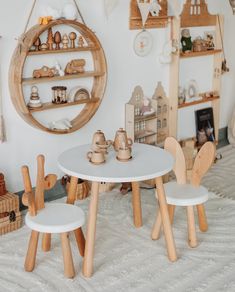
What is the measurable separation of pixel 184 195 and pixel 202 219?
9.9 inches

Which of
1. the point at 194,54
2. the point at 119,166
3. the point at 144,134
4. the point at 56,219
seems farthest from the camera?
the point at 194,54

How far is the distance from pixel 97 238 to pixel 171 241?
392 millimetres

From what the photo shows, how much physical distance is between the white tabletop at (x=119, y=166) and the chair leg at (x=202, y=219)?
354mm

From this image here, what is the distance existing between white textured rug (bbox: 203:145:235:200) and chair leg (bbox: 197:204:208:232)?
0.53 meters

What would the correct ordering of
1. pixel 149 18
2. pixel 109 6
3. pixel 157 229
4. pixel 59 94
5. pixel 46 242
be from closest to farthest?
pixel 46 242 → pixel 157 229 → pixel 59 94 → pixel 109 6 → pixel 149 18

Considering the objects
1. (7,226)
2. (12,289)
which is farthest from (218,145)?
(12,289)

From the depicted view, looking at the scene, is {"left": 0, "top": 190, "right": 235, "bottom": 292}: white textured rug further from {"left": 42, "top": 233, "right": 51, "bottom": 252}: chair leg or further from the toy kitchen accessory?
the toy kitchen accessory

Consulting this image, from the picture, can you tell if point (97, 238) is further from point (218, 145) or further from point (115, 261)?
point (218, 145)

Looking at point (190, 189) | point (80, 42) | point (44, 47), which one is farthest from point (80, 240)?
point (80, 42)

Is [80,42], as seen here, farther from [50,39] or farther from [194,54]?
[194,54]

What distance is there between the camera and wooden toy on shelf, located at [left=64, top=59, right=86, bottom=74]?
266 centimetres

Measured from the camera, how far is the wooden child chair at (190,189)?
218 centimetres

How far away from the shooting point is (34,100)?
2539 millimetres

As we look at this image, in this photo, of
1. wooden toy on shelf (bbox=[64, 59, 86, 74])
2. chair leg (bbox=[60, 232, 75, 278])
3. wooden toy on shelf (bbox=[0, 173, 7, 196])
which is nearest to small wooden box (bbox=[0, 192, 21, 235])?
wooden toy on shelf (bbox=[0, 173, 7, 196])
